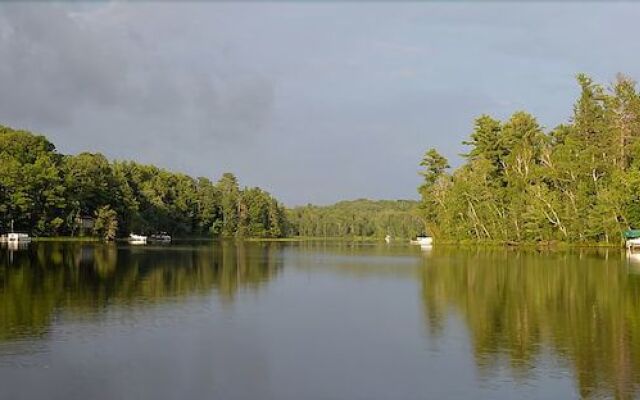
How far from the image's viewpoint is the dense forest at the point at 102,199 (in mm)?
85863

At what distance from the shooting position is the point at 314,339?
1728 cm

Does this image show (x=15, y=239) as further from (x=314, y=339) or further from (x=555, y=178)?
(x=314, y=339)

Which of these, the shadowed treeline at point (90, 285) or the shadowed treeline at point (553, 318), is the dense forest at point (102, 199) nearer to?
the shadowed treeline at point (90, 285)

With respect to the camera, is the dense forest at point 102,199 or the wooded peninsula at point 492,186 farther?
the dense forest at point 102,199

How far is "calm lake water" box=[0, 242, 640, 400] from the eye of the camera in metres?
12.1

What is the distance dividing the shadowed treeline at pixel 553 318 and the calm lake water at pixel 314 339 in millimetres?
56

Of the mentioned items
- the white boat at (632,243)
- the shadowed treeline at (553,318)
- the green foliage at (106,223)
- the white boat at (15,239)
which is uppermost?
the green foliage at (106,223)

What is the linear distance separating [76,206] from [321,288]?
72.6 m

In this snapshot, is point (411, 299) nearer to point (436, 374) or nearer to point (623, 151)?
point (436, 374)

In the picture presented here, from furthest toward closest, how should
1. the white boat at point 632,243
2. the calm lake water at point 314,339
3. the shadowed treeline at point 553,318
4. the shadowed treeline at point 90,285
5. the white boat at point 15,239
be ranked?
the white boat at point 15,239, the white boat at point 632,243, the shadowed treeline at point 90,285, the shadowed treeline at point 553,318, the calm lake water at point 314,339

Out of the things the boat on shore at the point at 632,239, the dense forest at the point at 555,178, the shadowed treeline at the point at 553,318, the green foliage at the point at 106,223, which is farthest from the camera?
the green foliage at the point at 106,223

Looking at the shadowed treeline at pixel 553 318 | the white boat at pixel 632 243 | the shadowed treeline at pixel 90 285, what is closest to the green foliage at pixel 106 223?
the shadowed treeline at pixel 90 285

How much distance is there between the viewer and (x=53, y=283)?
2852cm

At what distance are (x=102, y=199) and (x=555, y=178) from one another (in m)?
64.6
